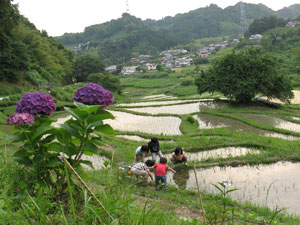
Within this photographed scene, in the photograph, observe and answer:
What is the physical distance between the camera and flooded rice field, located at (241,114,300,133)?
1063 centimetres

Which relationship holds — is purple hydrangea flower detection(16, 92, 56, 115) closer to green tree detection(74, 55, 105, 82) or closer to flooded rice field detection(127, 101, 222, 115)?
flooded rice field detection(127, 101, 222, 115)

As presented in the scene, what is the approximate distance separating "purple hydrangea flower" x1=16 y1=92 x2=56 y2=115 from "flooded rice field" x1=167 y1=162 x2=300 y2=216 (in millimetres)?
3687

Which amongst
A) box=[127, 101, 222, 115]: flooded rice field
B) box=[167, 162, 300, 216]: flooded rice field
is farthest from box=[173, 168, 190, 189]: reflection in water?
box=[127, 101, 222, 115]: flooded rice field

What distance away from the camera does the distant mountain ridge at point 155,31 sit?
9650 centimetres

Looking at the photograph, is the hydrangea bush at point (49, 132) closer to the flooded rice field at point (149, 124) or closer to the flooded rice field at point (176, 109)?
the flooded rice field at point (149, 124)

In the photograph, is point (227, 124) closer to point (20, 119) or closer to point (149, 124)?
point (149, 124)

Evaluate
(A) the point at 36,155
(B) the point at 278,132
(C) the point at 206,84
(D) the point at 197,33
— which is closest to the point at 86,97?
(A) the point at 36,155

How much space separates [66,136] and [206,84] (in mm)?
18313

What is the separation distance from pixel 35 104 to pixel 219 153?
6276 mm

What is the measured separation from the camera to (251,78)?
51.4 feet

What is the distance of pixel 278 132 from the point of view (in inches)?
384

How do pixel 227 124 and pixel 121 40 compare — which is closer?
pixel 227 124

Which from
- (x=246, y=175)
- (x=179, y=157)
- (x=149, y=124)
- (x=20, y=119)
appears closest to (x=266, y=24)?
(x=149, y=124)

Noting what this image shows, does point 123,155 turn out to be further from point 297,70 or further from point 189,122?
point 297,70
